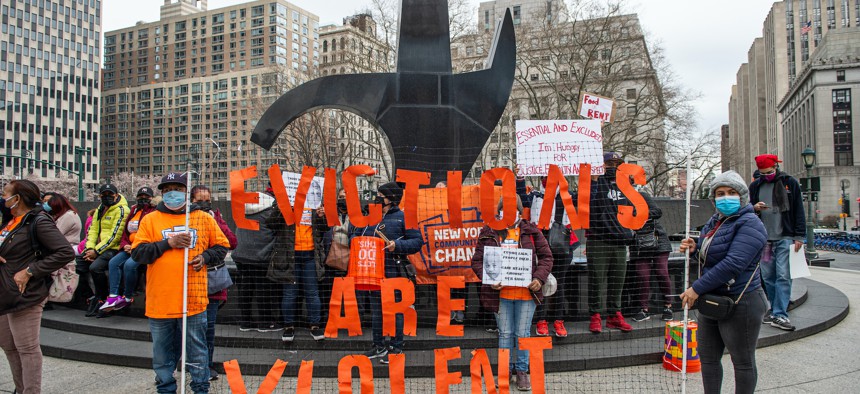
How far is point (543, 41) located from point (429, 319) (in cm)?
2602

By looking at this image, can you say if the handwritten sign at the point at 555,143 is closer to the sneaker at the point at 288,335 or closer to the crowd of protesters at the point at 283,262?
the crowd of protesters at the point at 283,262

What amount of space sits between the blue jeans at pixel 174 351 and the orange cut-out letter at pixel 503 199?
8.19ft

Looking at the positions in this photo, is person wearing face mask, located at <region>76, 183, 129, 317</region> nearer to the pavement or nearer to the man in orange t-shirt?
the pavement

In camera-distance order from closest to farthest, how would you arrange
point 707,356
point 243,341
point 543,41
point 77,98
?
point 707,356
point 243,341
point 543,41
point 77,98

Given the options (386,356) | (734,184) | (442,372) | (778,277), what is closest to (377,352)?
(386,356)

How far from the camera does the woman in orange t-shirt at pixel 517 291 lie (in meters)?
4.76

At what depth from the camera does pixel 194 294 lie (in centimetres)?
425

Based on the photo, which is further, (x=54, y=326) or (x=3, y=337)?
(x=54, y=326)

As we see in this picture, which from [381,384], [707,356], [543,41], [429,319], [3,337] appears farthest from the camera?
[543,41]

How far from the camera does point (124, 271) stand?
6836 mm

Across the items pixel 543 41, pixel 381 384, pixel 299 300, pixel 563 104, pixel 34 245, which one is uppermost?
pixel 543 41

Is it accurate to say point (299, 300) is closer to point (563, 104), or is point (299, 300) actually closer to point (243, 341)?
point (243, 341)

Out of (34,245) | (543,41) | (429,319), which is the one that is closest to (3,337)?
(34,245)

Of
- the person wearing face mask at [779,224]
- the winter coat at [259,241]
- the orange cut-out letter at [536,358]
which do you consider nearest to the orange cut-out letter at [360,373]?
the orange cut-out letter at [536,358]
